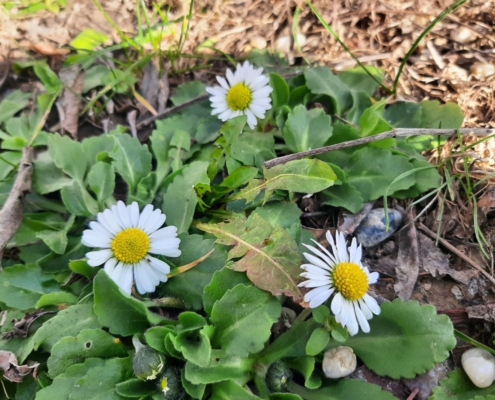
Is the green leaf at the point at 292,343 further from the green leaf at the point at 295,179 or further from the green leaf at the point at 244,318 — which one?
the green leaf at the point at 295,179

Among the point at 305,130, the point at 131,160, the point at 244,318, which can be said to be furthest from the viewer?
the point at 131,160

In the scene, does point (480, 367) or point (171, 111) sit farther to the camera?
point (171, 111)

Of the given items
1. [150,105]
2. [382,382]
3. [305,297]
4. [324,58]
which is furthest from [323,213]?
[150,105]

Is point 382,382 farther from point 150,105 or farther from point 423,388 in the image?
point 150,105

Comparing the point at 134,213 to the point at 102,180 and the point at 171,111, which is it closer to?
the point at 102,180

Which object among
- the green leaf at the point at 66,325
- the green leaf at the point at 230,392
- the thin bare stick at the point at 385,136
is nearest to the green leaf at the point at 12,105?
the green leaf at the point at 66,325

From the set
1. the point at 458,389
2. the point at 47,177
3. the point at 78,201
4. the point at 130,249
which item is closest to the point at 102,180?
the point at 78,201

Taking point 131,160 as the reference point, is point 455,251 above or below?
below
